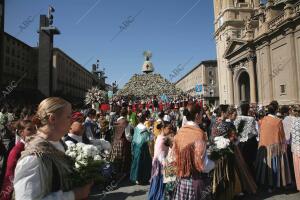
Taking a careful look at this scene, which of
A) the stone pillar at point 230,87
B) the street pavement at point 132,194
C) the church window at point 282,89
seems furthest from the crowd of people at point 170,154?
the stone pillar at point 230,87

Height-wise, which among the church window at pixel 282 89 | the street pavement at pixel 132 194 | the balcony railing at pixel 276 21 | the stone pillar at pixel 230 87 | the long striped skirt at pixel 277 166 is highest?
the balcony railing at pixel 276 21

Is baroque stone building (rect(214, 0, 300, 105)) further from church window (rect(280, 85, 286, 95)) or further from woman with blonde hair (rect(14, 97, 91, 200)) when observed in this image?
woman with blonde hair (rect(14, 97, 91, 200))

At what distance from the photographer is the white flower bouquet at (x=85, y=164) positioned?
206 centimetres

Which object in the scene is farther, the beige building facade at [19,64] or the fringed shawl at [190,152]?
the beige building facade at [19,64]

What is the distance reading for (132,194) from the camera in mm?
7027

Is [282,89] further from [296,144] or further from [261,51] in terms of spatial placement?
[296,144]

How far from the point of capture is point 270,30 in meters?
28.9

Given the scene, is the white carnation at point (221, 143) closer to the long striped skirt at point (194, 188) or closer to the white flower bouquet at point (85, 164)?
the long striped skirt at point (194, 188)

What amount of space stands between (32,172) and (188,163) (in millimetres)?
2415

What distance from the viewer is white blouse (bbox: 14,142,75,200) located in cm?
173

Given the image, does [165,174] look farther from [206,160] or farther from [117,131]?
[117,131]

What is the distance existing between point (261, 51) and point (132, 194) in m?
29.3

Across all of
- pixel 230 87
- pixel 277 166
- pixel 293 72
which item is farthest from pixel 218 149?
pixel 230 87

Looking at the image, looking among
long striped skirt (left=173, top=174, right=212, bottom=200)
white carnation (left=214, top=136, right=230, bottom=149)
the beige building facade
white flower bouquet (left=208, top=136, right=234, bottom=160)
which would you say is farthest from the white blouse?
the beige building facade
